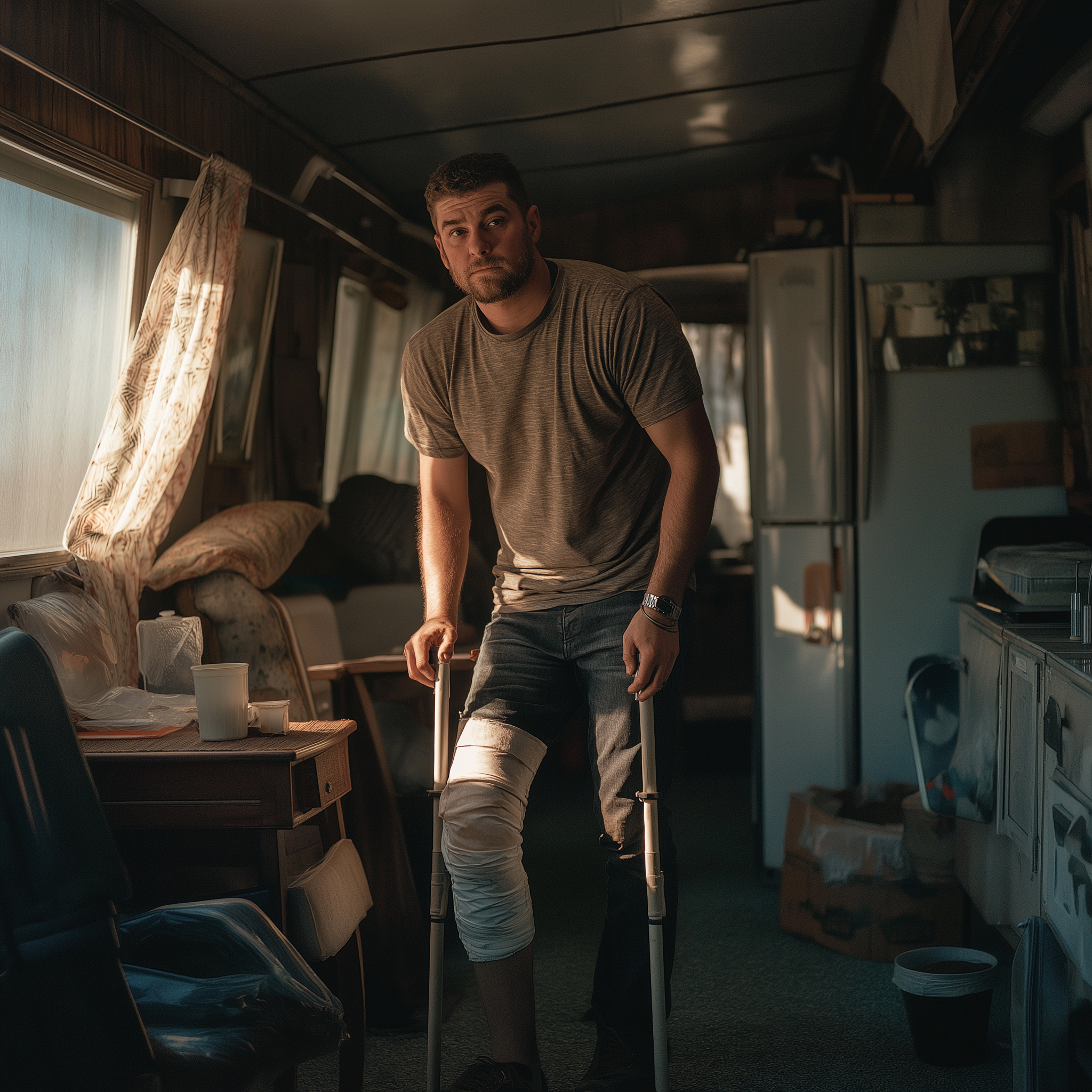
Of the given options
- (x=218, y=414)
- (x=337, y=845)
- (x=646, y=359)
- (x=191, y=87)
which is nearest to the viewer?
(x=646, y=359)

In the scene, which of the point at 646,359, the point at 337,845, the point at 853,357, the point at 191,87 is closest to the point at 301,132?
the point at 191,87

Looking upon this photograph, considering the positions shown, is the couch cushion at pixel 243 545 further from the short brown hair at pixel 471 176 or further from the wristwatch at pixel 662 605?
the wristwatch at pixel 662 605

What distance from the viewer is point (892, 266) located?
10.5ft

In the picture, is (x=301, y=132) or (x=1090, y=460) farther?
(x=301, y=132)

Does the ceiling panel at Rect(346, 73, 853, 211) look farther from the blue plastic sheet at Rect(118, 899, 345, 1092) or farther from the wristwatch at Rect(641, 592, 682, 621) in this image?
the blue plastic sheet at Rect(118, 899, 345, 1092)

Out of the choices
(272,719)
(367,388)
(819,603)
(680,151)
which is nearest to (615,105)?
(680,151)

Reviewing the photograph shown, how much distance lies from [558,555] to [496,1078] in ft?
2.98

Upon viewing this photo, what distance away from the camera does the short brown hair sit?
1.92 m

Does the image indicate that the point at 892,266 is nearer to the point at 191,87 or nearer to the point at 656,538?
the point at 656,538

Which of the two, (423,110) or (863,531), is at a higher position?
(423,110)

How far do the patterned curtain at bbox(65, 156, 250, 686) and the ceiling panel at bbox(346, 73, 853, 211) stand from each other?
122cm

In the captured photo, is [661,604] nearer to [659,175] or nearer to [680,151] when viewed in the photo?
[680,151]

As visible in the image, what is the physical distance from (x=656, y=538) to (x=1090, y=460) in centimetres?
137

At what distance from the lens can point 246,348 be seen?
3.24 metres
